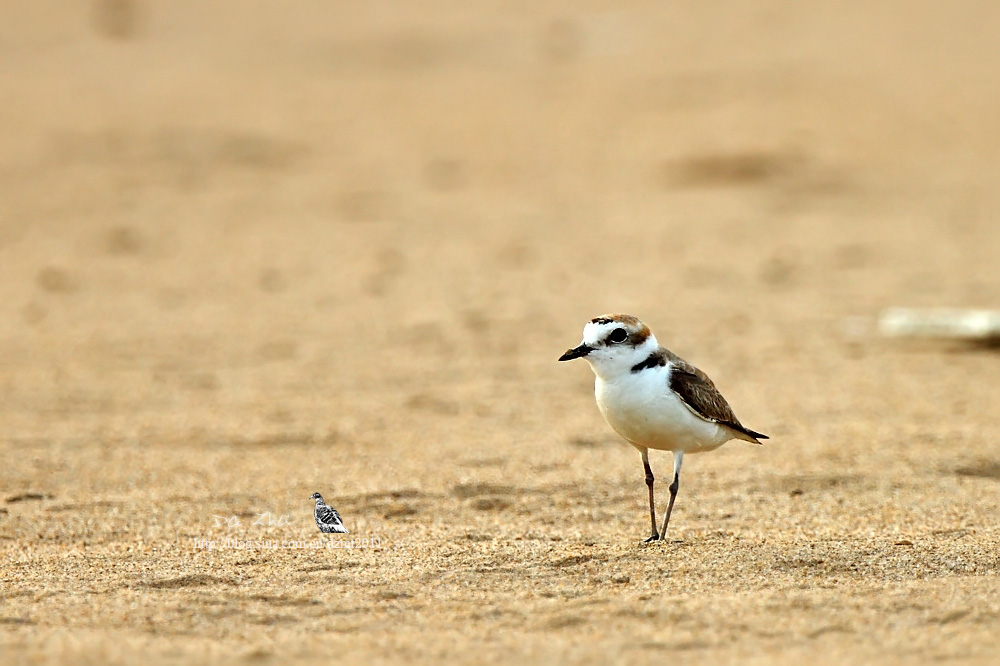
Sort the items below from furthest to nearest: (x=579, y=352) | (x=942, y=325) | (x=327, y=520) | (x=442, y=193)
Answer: (x=442, y=193) < (x=942, y=325) < (x=327, y=520) < (x=579, y=352)

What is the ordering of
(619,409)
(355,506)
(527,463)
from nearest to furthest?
Result: (619,409)
(355,506)
(527,463)

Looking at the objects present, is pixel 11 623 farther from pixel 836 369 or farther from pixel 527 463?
pixel 836 369

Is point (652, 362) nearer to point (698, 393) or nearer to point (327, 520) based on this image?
point (698, 393)

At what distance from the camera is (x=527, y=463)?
6.19m

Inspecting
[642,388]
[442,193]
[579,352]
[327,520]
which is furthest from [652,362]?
[442,193]

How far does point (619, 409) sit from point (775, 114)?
11.3 m

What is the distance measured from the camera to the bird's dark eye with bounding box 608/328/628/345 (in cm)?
466

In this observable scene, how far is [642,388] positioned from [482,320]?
16.1 ft

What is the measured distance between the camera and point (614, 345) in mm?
4676

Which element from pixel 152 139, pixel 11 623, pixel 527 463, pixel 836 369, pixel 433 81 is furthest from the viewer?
pixel 433 81

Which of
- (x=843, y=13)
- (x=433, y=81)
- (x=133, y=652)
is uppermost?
(x=843, y=13)

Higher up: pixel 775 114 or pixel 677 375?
pixel 775 114

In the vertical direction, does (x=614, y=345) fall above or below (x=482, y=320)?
below

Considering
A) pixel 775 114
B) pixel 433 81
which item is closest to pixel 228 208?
pixel 433 81
